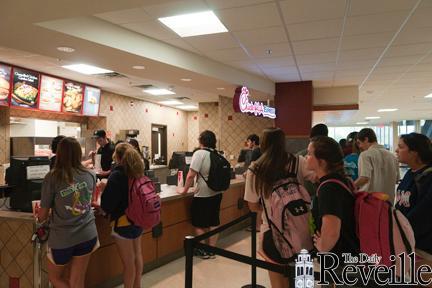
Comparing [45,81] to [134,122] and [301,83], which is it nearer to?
[134,122]

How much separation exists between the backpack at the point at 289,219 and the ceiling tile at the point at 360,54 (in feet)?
12.6

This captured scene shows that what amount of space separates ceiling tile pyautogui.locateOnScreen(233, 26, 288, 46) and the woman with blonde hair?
2279 mm

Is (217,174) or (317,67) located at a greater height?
(317,67)

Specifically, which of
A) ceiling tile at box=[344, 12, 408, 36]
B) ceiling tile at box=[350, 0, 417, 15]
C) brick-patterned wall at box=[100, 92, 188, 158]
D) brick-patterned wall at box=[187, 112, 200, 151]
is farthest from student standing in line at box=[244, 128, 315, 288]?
brick-patterned wall at box=[187, 112, 200, 151]

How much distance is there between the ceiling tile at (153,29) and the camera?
4133mm

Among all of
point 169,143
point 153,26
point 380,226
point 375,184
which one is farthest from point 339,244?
point 169,143

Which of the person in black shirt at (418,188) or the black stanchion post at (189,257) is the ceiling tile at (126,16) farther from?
the person in black shirt at (418,188)

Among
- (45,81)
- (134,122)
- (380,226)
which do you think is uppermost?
(45,81)

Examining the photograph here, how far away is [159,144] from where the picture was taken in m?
11.8

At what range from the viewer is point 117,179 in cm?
302

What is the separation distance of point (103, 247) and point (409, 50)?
17.0ft

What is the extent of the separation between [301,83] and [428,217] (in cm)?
601

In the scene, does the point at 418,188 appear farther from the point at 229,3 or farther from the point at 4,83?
the point at 4,83

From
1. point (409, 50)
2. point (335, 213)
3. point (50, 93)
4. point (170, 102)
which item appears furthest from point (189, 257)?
point (170, 102)
